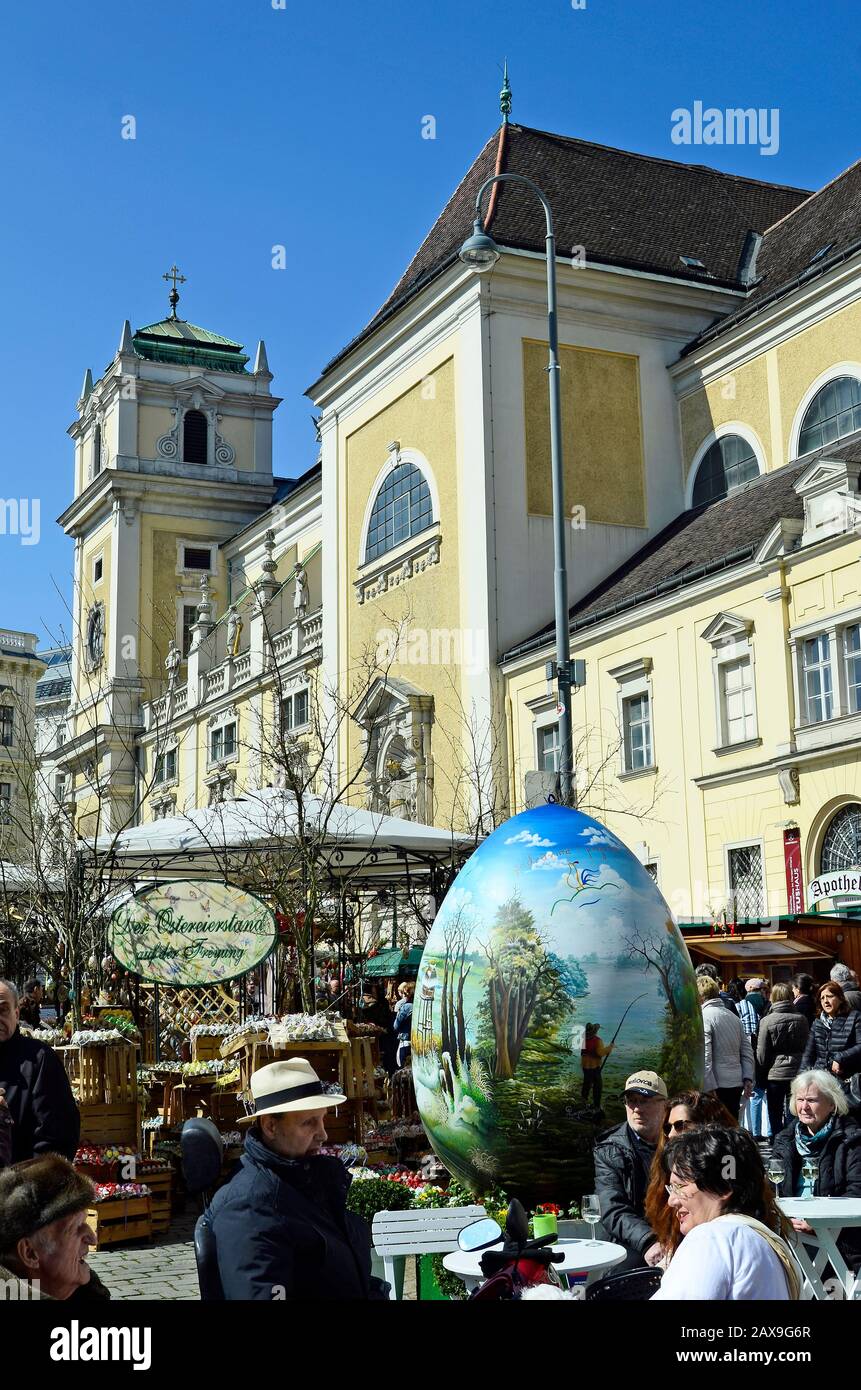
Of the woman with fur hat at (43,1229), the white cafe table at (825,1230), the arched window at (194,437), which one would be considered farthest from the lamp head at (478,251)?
the arched window at (194,437)

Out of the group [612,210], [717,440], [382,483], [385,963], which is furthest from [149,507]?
[385,963]

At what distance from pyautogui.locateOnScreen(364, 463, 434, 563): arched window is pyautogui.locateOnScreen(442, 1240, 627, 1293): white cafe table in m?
33.2

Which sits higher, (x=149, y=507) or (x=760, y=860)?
(x=149, y=507)

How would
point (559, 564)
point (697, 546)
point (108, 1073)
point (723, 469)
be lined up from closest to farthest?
point (108, 1073), point (559, 564), point (697, 546), point (723, 469)

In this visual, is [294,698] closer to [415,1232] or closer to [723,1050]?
[723,1050]

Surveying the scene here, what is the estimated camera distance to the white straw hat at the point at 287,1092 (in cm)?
538

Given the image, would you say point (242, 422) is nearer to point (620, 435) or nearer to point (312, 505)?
point (312, 505)

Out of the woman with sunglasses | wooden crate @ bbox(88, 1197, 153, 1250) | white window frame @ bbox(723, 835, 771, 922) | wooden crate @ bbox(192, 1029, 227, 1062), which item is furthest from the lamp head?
the woman with sunglasses

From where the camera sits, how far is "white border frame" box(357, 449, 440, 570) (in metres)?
39.5

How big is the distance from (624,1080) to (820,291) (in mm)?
28167

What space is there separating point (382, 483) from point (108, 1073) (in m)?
30.6

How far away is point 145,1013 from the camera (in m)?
22.2

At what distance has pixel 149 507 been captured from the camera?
6650cm
